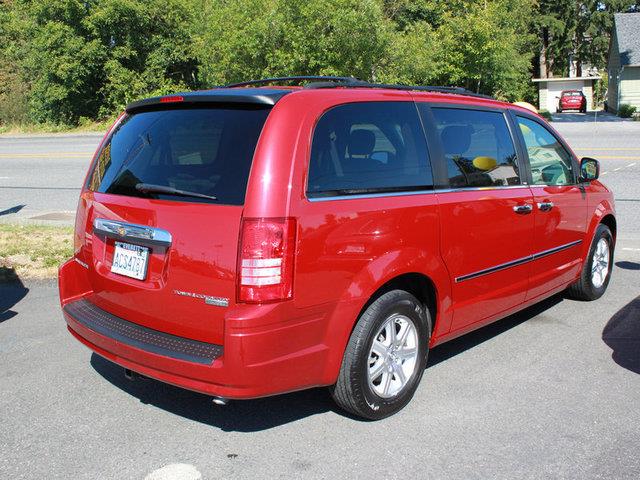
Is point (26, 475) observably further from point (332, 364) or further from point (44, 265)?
point (44, 265)

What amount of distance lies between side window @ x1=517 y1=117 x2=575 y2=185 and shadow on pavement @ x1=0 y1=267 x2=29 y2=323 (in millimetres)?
4639

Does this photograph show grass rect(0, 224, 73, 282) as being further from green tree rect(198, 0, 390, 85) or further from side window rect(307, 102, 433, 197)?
green tree rect(198, 0, 390, 85)

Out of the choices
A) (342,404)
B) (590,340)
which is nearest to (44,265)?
(342,404)

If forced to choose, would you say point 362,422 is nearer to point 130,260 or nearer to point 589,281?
point 130,260

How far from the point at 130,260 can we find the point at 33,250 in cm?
491

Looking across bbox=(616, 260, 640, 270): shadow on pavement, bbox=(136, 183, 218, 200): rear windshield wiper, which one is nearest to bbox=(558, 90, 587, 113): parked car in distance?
bbox=(616, 260, 640, 270): shadow on pavement

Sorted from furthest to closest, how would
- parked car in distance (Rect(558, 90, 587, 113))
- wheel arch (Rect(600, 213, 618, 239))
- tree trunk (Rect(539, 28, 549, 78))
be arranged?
tree trunk (Rect(539, 28, 549, 78)), parked car in distance (Rect(558, 90, 587, 113)), wheel arch (Rect(600, 213, 618, 239))

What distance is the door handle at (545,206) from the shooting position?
4883mm

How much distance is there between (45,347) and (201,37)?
29157 millimetres

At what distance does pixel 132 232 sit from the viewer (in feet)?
11.5

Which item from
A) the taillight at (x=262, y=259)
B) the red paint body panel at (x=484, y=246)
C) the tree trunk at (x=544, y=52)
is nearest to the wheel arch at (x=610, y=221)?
the red paint body panel at (x=484, y=246)

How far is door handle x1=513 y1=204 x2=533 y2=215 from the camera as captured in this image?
15.1ft

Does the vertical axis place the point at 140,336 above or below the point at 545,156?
below

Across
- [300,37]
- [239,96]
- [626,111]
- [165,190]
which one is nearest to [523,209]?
[239,96]
